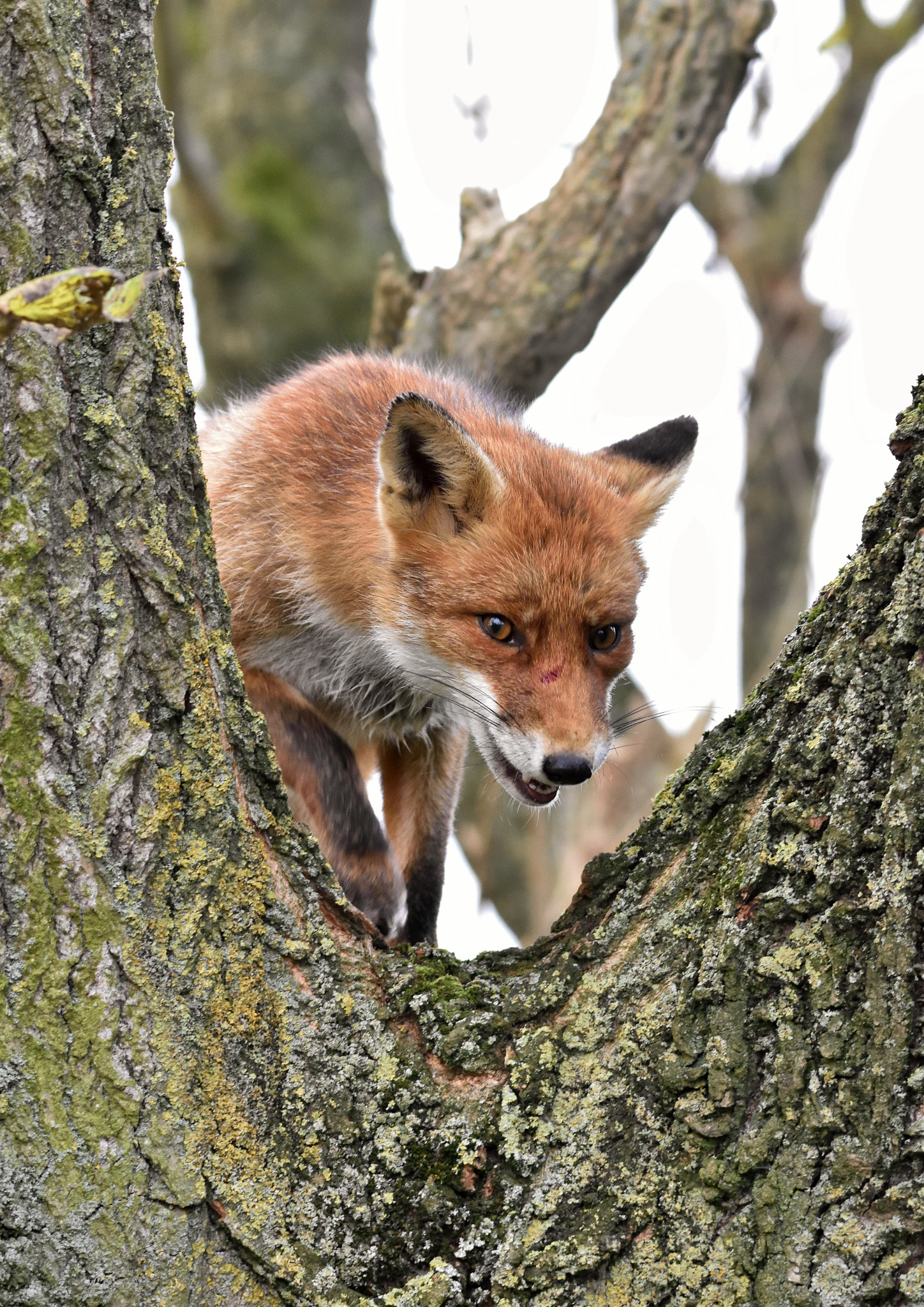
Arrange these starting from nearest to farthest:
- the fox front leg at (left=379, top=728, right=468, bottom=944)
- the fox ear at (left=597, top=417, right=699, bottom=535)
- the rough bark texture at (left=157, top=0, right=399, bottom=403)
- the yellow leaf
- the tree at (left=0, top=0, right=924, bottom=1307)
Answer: the yellow leaf
the tree at (left=0, top=0, right=924, bottom=1307)
the fox ear at (left=597, top=417, right=699, bottom=535)
the fox front leg at (left=379, top=728, right=468, bottom=944)
the rough bark texture at (left=157, top=0, right=399, bottom=403)

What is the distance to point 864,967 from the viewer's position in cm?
239

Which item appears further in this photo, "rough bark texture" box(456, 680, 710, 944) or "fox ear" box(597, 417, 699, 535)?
"rough bark texture" box(456, 680, 710, 944)

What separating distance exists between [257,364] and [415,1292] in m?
9.46

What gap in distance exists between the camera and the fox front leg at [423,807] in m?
5.80

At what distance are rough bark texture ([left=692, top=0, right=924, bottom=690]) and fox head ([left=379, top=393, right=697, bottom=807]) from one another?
665cm

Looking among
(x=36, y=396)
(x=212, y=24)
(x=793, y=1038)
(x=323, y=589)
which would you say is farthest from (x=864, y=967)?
(x=212, y=24)

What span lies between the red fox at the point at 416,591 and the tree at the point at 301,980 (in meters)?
1.80

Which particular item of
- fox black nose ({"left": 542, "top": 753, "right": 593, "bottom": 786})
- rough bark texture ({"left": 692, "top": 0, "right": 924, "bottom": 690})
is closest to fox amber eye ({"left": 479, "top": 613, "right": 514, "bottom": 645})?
fox black nose ({"left": 542, "top": 753, "right": 593, "bottom": 786})

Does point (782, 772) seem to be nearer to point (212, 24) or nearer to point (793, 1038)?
point (793, 1038)

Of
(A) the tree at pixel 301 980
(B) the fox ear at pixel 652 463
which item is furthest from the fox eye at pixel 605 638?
(A) the tree at pixel 301 980

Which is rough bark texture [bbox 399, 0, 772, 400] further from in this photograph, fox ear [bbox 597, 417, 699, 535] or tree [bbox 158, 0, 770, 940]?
fox ear [bbox 597, 417, 699, 535]

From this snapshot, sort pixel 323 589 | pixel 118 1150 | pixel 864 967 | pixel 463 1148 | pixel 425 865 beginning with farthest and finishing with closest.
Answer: pixel 425 865 → pixel 323 589 → pixel 463 1148 → pixel 118 1150 → pixel 864 967

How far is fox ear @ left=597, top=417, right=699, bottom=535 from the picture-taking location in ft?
18.6

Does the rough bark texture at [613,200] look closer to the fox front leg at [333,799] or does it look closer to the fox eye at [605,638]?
the fox eye at [605,638]
